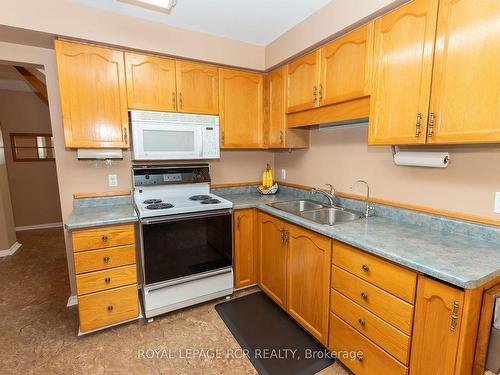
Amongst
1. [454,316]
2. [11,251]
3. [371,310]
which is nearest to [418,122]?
[454,316]

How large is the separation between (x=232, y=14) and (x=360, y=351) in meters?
2.52

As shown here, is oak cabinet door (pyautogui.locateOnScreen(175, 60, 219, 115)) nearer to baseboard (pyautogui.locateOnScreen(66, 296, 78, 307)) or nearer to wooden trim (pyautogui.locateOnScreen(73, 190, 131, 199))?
wooden trim (pyautogui.locateOnScreen(73, 190, 131, 199))

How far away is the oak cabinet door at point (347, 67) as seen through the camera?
164 cm

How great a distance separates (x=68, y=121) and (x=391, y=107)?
2.29 meters

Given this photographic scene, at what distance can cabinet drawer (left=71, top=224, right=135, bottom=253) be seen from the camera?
5.86ft

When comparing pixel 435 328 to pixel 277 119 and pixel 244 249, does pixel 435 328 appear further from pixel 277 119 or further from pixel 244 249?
pixel 277 119

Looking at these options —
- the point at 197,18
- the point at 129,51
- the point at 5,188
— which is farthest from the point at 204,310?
the point at 5,188

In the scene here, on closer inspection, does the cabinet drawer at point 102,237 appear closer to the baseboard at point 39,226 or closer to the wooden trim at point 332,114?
the wooden trim at point 332,114

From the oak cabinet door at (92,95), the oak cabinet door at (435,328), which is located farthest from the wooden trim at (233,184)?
the oak cabinet door at (435,328)

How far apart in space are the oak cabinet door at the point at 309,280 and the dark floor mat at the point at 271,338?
0.11 metres

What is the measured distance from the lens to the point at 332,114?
6.35 feet

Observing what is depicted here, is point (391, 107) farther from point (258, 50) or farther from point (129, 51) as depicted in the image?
point (129, 51)

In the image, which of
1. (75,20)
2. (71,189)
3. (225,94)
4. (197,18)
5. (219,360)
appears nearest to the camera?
(219,360)

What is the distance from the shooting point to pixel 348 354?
154 centimetres
